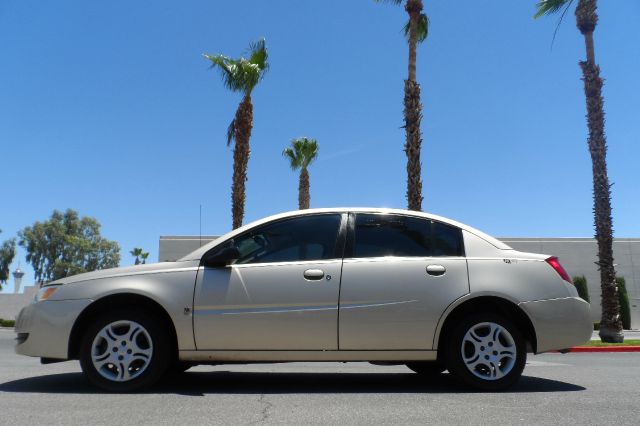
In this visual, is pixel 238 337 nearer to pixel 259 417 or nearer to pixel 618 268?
pixel 259 417

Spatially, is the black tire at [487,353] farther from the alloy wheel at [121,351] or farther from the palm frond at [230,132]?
the palm frond at [230,132]

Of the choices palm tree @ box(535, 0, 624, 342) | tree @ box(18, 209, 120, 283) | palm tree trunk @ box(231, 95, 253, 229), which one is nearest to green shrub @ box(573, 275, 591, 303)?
palm tree @ box(535, 0, 624, 342)

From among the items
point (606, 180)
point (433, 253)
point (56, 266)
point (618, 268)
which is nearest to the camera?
point (433, 253)

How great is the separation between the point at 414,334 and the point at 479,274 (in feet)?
2.60

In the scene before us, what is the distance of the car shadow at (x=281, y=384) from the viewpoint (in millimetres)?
4902

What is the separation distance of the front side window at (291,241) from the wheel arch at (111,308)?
0.77 metres

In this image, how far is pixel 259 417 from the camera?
12.3 feet

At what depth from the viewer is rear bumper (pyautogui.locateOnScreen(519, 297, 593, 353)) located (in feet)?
16.3

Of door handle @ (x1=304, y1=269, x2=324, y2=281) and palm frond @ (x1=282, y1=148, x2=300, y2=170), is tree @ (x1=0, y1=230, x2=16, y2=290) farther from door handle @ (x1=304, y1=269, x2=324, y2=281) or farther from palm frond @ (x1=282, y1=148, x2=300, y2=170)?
door handle @ (x1=304, y1=269, x2=324, y2=281)

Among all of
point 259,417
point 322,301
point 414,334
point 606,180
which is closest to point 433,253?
point 414,334

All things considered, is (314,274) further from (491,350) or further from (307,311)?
(491,350)

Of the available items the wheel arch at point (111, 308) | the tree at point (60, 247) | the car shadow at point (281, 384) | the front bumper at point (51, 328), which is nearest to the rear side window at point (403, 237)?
the car shadow at point (281, 384)

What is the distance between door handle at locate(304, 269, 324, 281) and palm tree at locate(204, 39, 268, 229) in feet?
46.0

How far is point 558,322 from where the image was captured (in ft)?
16.4
